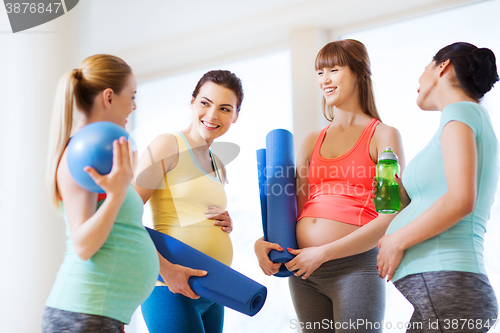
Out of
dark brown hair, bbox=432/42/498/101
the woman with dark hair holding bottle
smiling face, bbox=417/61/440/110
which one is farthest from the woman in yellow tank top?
dark brown hair, bbox=432/42/498/101

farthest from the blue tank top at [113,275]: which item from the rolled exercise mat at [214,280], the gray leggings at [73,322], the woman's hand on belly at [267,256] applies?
the woman's hand on belly at [267,256]

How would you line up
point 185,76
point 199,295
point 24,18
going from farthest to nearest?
point 185,76 → point 24,18 → point 199,295

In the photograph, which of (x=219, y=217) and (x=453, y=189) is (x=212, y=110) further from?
(x=453, y=189)

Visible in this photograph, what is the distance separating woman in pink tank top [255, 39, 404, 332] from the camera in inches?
59.8

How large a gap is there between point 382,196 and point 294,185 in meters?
0.40

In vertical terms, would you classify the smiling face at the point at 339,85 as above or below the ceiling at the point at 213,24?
below

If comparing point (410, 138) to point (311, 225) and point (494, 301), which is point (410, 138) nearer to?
point (311, 225)

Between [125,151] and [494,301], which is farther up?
[125,151]

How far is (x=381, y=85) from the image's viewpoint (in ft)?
10.2

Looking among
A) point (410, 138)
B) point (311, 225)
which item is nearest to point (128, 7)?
point (410, 138)

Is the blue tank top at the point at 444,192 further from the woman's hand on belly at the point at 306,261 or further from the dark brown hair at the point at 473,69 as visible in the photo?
the woman's hand on belly at the point at 306,261

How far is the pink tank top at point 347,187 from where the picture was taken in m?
1.60

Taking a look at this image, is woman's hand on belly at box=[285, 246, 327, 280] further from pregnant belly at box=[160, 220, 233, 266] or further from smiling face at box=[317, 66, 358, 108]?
smiling face at box=[317, 66, 358, 108]

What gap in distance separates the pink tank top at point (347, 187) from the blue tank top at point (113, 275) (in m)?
0.69
